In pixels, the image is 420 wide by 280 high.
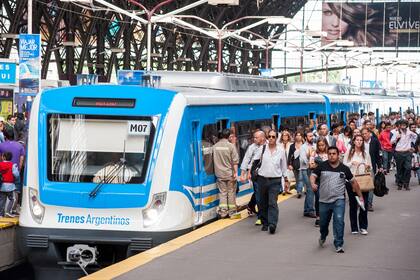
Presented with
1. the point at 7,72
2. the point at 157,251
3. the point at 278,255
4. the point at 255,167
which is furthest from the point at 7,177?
the point at 7,72

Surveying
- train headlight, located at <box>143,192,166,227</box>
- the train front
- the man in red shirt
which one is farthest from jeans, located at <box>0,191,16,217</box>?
the man in red shirt

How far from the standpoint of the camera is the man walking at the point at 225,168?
16562 millimetres

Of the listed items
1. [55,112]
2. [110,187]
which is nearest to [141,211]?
[110,187]

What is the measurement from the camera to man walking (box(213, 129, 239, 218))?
54.3 ft

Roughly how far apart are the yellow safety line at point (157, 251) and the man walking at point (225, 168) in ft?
1.36

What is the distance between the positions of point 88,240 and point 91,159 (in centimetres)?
114

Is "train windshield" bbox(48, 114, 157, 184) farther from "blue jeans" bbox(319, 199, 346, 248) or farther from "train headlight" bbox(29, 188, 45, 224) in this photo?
"blue jeans" bbox(319, 199, 346, 248)

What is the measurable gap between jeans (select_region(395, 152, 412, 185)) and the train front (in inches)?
440

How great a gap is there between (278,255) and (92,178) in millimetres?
2758

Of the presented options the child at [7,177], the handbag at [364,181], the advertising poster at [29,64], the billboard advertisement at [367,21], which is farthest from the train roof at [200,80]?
the billboard advertisement at [367,21]

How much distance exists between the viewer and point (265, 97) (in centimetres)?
2170

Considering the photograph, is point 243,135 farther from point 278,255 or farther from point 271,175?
point 278,255

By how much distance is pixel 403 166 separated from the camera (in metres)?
24.6

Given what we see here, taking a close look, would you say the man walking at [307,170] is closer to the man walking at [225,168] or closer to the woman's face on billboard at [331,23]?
the man walking at [225,168]
